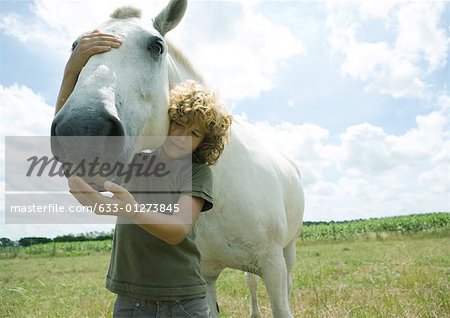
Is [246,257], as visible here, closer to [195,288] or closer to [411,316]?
[195,288]

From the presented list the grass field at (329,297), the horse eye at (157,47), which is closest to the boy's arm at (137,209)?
the horse eye at (157,47)

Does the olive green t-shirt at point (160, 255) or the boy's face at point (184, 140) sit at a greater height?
the boy's face at point (184, 140)

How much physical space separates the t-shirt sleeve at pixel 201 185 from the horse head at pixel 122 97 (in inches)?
11.4

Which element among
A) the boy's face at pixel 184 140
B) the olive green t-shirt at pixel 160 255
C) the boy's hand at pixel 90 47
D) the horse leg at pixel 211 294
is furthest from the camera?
the horse leg at pixel 211 294

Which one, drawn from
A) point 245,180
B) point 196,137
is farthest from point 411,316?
point 196,137

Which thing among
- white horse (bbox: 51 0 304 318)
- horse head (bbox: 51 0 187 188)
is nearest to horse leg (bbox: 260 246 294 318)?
white horse (bbox: 51 0 304 318)

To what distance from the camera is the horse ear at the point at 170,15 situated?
2586mm

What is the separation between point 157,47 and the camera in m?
2.33

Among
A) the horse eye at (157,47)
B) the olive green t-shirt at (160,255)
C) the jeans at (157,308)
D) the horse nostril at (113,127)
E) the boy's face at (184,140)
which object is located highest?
the horse eye at (157,47)

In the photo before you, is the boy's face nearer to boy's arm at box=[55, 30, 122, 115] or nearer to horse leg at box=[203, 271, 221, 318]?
boy's arm at box=[55, 30, 122, 115]

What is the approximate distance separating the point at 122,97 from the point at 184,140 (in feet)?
1.53

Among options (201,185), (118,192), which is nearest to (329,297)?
(201,185)

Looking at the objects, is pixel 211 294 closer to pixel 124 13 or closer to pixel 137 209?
pixel 137 209

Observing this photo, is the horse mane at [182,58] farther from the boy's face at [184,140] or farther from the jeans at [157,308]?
the jeans at [157,308]
